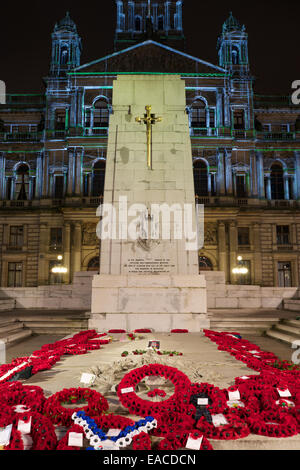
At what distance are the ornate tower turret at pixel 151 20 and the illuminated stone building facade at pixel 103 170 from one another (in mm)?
6410

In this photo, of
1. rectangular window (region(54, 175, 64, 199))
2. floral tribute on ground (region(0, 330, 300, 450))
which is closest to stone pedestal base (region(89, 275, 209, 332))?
floral tribute on ground (region(0, 330, 300, 450))

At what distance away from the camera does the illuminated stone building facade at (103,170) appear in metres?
30.5

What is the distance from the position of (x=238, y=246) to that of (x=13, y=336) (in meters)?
25.0

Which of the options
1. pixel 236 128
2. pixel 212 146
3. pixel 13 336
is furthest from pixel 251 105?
pixel 13 336

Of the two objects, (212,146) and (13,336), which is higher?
(212,146)

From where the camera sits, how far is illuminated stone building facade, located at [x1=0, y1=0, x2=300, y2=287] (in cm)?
3048

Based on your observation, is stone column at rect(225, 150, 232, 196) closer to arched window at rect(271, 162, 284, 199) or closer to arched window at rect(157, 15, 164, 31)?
arched window at rect(271, 162, 284, 199)

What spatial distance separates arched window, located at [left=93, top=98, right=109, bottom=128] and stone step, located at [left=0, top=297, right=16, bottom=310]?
72.7 ft

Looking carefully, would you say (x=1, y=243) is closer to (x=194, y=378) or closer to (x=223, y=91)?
(x=223, y=91)

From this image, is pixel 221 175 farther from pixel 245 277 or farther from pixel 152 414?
pixel 152 414

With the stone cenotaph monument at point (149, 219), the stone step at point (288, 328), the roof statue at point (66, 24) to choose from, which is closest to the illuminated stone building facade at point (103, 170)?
the roof statue at point (66, 24)

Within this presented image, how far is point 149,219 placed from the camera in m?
9.07

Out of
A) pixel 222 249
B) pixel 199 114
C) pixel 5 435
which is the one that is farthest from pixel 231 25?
pixel 5 435

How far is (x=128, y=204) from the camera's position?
Answer: 30.6ft
